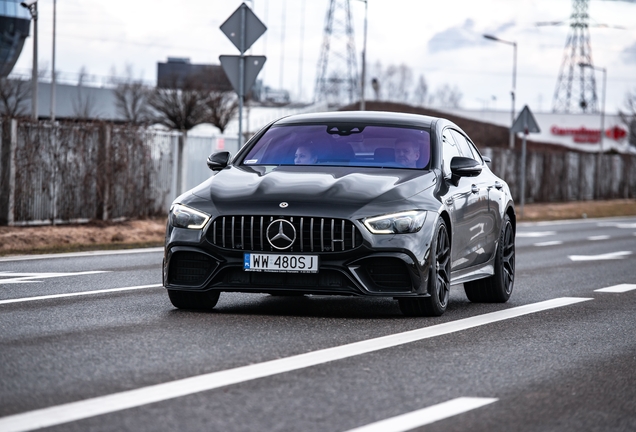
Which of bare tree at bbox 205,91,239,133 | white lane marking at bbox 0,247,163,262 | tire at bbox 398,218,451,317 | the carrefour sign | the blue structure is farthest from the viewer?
the carrefour sign

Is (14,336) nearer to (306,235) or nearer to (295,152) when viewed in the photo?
(306,235)

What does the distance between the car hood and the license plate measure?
12.6 inches

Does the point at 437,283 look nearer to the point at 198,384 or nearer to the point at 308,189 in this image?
the point at 308,189

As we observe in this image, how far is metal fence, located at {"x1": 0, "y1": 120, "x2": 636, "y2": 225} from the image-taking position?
2041cm

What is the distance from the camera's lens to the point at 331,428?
519 centimetres

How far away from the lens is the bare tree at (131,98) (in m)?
81.8

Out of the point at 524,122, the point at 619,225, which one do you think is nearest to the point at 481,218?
the point at 524,122

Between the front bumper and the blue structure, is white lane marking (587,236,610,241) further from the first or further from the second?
the blue structure

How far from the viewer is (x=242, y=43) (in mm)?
17828

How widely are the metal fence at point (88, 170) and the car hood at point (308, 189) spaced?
445 inches

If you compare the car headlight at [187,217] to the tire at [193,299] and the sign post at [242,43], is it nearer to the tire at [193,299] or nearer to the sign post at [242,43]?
the tire at [193,299]

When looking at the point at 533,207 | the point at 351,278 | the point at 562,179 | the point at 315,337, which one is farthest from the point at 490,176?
the point at 562,179

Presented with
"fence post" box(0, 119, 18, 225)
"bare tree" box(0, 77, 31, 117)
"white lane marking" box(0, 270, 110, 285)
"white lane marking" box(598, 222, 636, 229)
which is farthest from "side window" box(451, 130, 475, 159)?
"bare tree" box(0, 77, 31, 117)

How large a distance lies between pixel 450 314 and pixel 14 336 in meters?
3.78
